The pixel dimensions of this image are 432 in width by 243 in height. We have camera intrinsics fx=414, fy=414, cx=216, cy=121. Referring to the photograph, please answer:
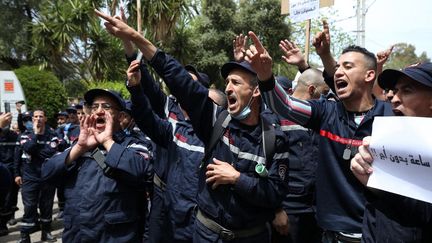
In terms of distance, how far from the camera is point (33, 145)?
6.71 m

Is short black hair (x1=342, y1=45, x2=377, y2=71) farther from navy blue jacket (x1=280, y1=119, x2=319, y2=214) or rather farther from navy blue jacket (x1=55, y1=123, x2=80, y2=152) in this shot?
navy blue jacket (x1=55, y1=123, x2=80, y2=152)

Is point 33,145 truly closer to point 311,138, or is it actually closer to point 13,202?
point 13,202

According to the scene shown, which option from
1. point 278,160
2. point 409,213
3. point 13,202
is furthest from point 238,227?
point 13,202

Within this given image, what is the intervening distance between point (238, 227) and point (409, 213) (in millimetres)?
1196

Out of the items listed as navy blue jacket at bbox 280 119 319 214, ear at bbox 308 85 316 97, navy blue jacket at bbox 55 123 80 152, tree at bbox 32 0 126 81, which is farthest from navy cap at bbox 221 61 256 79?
tree at bbox 32 0 126 81

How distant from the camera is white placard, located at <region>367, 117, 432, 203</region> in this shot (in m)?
1.63

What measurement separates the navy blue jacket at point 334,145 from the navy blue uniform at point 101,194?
3.79ft

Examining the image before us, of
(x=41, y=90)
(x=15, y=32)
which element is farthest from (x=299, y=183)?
(x=15, y=32)

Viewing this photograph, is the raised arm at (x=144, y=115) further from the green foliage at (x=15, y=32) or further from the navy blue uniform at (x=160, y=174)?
the green foliage at (x=15, y=32)

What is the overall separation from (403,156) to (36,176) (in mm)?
6244

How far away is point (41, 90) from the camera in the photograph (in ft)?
51.9

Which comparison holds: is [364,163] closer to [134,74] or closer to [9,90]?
[134,74]

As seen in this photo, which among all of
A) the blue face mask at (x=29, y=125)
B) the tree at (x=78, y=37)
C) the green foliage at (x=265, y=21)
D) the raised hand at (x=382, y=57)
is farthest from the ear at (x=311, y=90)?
the green foliage at (x=265, y=21)

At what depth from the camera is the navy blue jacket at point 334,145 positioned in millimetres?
2676
